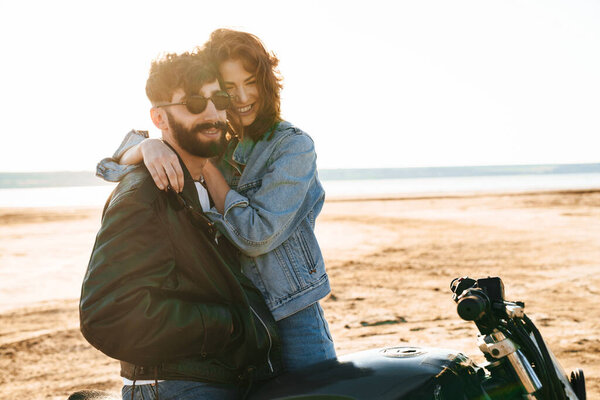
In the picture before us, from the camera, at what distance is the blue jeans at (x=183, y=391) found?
1.85 m

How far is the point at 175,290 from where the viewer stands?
1845 millimetres

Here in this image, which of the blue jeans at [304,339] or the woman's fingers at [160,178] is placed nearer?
the woman's fingers at [160,178]

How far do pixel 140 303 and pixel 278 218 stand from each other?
2.15 ft

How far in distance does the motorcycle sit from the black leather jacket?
0.68ft

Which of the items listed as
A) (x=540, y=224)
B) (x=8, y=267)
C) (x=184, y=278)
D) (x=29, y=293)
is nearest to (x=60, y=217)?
(x=8, y=267)

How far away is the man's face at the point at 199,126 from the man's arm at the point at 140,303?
1.46 ft

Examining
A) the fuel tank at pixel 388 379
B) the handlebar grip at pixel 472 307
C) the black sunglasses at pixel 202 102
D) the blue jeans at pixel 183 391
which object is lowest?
the blue jeans at pixel 183 391

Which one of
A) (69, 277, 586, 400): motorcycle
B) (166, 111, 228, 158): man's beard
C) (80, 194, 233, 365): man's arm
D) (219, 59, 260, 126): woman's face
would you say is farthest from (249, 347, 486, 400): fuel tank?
(219, 59, 260, 126): woman's face

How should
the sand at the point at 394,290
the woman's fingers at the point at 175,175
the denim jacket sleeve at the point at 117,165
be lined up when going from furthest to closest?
1. the sand at the point at 394,290
2. the denim jacket sleeve at the point at 117,165
3. the woman's fingers at the point at 175,175

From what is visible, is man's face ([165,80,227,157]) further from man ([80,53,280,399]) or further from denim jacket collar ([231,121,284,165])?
denim jacket collar ([231,121,284,165])

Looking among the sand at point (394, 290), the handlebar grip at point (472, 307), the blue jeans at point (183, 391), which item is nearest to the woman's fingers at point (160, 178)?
the blue jeans at point (183, 391)

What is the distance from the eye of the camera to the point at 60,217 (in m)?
25.9

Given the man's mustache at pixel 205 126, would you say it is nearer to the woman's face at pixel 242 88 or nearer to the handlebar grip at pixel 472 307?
the woman's face at pixel 242 88

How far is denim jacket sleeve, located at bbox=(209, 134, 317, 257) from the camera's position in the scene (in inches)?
83.4
